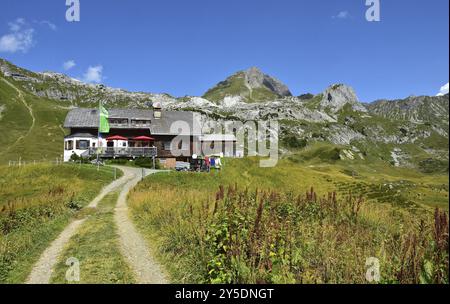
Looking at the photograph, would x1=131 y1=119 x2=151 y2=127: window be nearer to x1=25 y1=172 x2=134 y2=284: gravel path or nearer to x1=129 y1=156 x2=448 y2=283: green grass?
x1=25 y1=172 x2=134 y2=284: gravel path

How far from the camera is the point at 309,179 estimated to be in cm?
4256

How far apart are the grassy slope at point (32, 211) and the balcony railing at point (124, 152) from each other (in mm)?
18714

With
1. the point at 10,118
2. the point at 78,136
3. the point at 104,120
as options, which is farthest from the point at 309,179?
the point at 10,118

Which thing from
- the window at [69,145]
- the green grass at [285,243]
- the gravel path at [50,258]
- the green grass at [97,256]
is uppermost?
the window at [69,145]

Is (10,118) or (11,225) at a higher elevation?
(10,118)

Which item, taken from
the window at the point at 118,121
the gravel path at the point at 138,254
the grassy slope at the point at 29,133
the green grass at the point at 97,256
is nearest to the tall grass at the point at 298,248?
the gravel path at the point at 138,254

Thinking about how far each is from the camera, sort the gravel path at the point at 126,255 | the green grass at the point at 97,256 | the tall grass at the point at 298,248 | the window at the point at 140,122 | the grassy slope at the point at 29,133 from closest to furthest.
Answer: the tall grass at the point at 298,248 → the green grass at the point at 97,256 → the gravel path at the point at 126,255 → the window at the point at 140,122 → the grassy slope at the point at 29,133

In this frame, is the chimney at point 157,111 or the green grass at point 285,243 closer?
the green grass at point 285,243

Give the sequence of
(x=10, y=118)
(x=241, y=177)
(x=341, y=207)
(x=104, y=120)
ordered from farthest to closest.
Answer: (x=10, y=118), (x=104, y=120), (x=241, y=177), (x=341, y=207)

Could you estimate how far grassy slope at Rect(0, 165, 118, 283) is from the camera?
11664 millimetres

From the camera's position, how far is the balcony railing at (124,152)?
196 ft

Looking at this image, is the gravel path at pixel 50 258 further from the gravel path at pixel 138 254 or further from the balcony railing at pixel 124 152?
the balcony railing at pixel 124 152

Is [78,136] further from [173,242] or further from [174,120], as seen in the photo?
[173,242]

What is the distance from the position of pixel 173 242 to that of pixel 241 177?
28547mm
